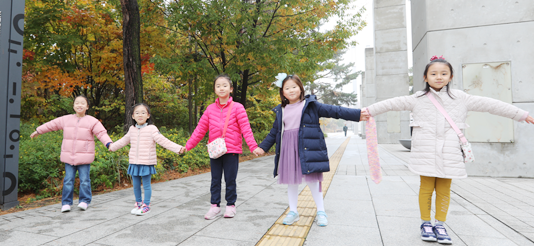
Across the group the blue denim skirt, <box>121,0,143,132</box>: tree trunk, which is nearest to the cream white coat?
the blue denim skirt

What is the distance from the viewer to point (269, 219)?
3447 millimetres

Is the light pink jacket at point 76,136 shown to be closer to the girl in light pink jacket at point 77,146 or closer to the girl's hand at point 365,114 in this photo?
the girl in light pink jacket at point 77,146

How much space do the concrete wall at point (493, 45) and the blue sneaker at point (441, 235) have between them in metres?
4.27

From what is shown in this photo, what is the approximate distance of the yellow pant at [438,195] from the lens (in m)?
2.81

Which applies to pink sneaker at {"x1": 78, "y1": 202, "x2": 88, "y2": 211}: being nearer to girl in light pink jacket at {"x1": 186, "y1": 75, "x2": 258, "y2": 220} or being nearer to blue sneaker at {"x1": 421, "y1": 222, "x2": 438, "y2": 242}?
girl in light pink jacket at {"x1": 186, "y1": 75, "x2": 258, "y2": 220}

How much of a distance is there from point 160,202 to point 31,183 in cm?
244

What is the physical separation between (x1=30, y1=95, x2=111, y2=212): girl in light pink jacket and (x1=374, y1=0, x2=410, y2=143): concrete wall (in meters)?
17.6

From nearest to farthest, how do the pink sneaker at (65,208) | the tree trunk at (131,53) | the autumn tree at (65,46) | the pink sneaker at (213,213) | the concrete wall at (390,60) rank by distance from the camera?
1. the pink sneaker at (213,213)
2. the pink sneaker at (65,208)
3. the tree trunk at (131,53)
4. the autumn tree at (65,46)
5. the concrete wall at (390,60)

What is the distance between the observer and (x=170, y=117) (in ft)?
49.9

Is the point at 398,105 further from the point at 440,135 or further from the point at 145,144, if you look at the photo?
the point at 145,144

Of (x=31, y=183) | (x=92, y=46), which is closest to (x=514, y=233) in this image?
(x=31, y=183)

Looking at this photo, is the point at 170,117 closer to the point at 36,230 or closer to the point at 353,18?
the point at 353,18

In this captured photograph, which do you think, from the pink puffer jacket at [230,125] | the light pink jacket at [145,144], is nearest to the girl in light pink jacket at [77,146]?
the light pink jacket at [145,144]

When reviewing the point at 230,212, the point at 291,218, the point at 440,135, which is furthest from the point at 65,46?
the point at 440,135
